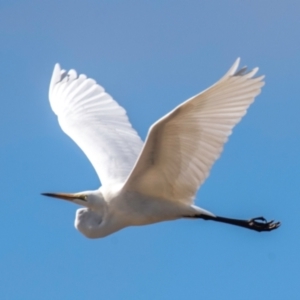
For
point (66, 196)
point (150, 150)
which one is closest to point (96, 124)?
point (66, 196)

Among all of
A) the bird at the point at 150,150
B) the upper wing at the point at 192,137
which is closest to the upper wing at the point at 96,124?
the bird at the point at 150,150

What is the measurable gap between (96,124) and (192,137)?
9.32 feet

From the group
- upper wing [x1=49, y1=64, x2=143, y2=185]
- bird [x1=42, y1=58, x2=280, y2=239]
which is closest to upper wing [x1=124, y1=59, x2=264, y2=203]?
bird [x1=42, y1=58, x2=280, y2=239]

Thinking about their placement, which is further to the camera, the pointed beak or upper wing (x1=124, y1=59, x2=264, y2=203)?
the pointed beak

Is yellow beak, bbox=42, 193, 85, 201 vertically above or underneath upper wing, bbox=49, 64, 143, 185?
underneath

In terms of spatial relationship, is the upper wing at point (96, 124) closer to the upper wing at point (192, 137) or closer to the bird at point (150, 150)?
the bird at point (150, 150)

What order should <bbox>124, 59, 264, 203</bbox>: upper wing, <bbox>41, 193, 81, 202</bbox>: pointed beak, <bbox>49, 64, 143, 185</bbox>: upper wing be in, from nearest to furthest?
<bbox>124, 59, 264, 203</bbox>: upper wing
<bbox>41, 193, 81, 202</bbox>: pointed beak
<bbox>49, 64, 143, 185</bbox>: upper wing

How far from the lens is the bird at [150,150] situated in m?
7.49

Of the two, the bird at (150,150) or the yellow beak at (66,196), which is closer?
the bird at (150,150)

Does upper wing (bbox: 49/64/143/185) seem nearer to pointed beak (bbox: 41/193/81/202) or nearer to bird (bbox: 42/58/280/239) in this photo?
bird (bbox: 42/58/280/239)

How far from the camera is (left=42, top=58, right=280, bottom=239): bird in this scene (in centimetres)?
749

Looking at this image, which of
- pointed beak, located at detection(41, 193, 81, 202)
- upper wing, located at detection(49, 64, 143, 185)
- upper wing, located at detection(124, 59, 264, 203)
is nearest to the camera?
upper wing, located at detection(124, 59, 264, 203)

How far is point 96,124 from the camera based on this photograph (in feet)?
34.2

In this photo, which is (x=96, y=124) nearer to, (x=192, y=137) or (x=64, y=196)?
(x=64, y=196)
